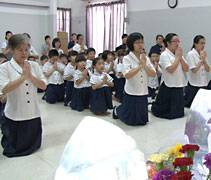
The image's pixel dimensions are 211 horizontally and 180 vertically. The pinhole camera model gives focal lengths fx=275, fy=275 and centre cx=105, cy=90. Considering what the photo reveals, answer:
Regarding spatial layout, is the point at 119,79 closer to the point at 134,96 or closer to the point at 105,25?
the point at 134,96

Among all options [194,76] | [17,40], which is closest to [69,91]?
[194,76]

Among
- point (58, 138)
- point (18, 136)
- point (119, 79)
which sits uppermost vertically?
point (119, 79)

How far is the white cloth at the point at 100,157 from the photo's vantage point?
26.5 inches

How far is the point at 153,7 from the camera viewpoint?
7586mm

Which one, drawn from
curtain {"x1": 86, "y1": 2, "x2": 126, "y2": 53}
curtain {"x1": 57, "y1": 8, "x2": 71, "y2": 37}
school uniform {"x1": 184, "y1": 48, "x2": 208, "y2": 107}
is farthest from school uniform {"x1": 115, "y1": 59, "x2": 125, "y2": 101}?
curtain {"x1": 57, "y1": 8, "x2": 71, "y2": 37}

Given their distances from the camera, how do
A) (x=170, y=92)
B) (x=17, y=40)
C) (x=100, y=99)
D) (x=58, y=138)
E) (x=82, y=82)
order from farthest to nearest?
1. (x=82, y=82)
2. (x=100, y=99)
3. (x=170, y=92)
4. (x=58, y=138)
5. (x=17, y=40)

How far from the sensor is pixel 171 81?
14.2ft

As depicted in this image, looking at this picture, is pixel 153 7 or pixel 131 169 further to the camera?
pixel 153 7

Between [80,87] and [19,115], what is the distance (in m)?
2.10

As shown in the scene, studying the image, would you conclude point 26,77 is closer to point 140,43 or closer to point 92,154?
point 140,43

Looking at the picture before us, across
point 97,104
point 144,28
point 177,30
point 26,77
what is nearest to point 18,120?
point 26,77

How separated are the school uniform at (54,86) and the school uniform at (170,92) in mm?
1945

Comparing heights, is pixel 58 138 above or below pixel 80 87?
below

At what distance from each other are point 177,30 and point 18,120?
210 inches
